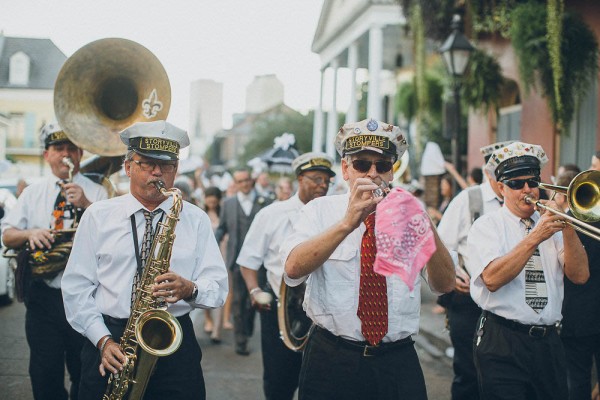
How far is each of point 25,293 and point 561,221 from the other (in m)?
3.77

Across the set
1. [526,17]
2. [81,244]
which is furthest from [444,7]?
[81,244]

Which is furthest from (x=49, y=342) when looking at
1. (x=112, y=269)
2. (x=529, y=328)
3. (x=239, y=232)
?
(x=239, y=232)

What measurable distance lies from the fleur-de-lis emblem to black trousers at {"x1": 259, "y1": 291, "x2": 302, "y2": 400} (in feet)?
5.97

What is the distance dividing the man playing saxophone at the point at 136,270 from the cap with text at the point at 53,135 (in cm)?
171

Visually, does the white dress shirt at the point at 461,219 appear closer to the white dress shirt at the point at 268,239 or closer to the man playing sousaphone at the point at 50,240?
the white dress shirt at the point at 268,239

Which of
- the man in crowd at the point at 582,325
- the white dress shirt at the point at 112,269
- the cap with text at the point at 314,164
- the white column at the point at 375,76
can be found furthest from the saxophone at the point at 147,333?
the white column at the point at 375,76

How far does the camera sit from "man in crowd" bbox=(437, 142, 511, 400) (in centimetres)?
559

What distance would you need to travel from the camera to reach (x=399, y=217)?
2.93 m

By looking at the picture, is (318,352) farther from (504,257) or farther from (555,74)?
(555,74)

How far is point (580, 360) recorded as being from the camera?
5734 millimetres

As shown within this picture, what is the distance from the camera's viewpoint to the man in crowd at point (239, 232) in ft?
29.7

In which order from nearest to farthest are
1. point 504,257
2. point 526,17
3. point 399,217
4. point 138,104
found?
1. point 399,217
2. point 504,257
3. point 138,104
4. point 526,17

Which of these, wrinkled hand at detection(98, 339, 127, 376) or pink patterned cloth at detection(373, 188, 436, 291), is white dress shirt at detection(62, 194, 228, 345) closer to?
wrinkled hand at detection(98, 339, 127, 376)

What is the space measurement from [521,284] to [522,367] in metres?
0.49
